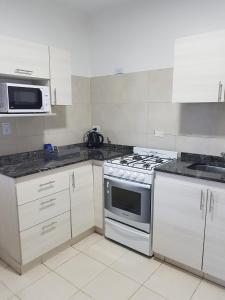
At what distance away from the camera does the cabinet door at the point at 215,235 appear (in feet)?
5.53

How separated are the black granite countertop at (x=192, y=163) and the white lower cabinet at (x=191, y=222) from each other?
0.04 metres

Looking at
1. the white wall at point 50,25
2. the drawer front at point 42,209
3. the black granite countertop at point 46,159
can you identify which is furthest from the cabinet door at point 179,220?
the white wall at point 50,25

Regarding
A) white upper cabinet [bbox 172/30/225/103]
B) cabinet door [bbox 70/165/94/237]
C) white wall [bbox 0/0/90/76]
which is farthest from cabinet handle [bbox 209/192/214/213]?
white wall [bbox 0/0/90/76]

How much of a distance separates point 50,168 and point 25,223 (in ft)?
1.57

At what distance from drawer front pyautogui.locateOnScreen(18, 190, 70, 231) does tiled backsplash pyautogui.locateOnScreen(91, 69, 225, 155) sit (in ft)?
3.56

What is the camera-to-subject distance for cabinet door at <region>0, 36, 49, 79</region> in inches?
74.7

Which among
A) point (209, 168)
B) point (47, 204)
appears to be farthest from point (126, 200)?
point (209, 168)

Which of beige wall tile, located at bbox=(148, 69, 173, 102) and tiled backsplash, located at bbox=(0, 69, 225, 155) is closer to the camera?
tiled backsplash, located at bbox=(0, 69, 225, 155)

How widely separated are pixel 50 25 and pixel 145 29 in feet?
3.37

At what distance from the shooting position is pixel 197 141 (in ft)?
7.52

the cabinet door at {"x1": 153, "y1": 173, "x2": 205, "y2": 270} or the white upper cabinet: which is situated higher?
the white upper cabinet

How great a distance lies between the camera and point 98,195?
2.46 meters

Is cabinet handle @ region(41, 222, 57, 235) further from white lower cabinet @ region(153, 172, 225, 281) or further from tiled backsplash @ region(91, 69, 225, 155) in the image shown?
tiled backsplash @ region(91, 69, 225, 155)

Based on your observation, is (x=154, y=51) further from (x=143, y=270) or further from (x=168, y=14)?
(x=143, y=270)
